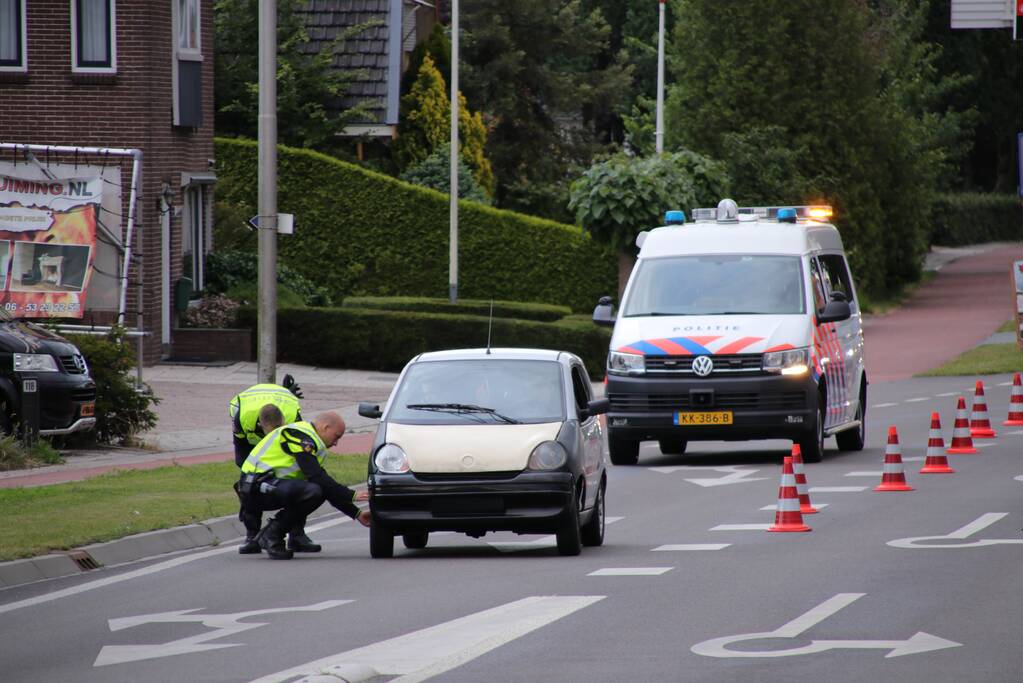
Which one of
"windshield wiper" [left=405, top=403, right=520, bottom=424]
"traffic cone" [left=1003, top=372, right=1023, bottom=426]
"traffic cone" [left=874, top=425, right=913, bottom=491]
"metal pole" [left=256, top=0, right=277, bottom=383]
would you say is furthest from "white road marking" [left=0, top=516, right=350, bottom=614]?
"traffic cone" [left=1003, top=372, right=1023, bottom=426]

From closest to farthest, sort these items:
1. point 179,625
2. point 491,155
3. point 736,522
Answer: point 179,625
point 736,522
point 491,155

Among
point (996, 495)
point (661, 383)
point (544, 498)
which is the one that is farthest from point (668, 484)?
point (544, 498)

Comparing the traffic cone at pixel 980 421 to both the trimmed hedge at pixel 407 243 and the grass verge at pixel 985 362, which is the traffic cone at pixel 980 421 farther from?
the trimmed hedge at pixel 407 243

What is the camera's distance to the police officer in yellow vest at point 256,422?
1398 centimetres

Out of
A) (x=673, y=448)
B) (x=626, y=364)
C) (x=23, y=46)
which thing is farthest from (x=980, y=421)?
(x=23, y=46)

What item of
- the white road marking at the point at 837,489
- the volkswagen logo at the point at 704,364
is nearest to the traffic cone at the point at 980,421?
the volkswagen logo at the point at 704,364

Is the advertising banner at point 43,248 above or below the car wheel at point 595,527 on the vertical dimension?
above

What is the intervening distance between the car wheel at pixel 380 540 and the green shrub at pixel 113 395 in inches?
358

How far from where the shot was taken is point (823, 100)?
50969 mm

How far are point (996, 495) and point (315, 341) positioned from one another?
60.9 feet

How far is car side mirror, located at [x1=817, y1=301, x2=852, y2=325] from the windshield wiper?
765 centimetres

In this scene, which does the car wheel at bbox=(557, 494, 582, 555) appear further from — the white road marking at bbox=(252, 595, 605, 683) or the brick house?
the brick house

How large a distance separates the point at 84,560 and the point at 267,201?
7238 millimetres

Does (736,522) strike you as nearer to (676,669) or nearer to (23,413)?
(676,669)
